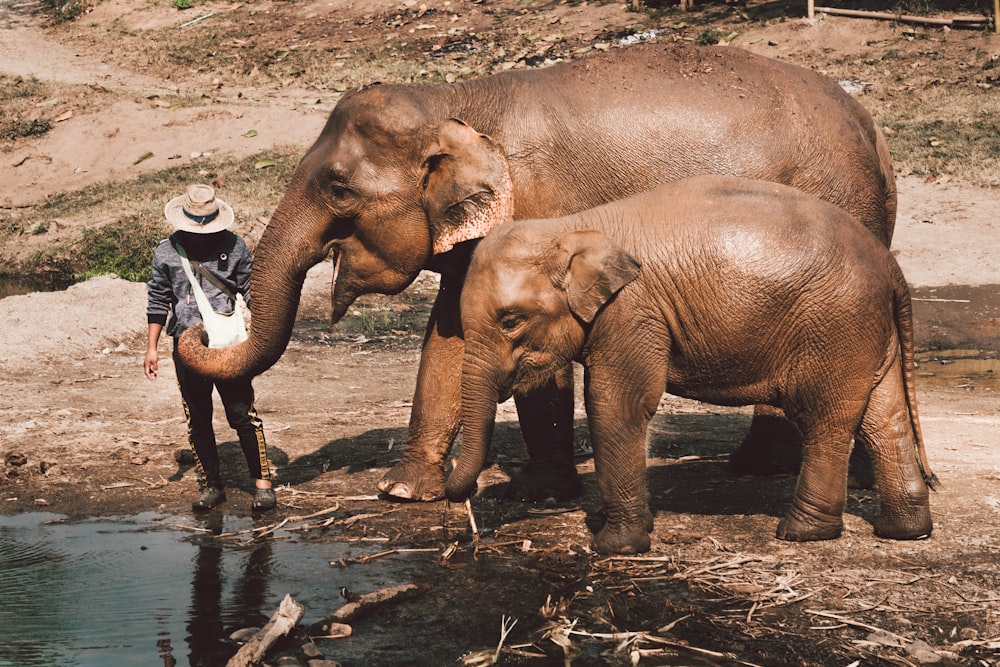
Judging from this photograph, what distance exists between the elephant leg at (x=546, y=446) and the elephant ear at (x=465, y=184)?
1.22 m

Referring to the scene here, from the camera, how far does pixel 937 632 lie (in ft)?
19.4

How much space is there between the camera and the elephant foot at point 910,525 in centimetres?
707

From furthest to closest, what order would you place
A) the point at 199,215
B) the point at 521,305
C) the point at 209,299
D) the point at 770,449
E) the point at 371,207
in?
the point at 770,449 < the point at 209,299 < the point at 199,215 < the point at 371,207 < the point at 521,305

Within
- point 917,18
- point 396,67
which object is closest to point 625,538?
point 917,18

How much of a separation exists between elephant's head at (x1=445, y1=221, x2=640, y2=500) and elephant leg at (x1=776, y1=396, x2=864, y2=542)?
4.15 ft

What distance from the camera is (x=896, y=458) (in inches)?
277

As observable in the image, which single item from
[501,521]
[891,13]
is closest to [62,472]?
[501,521]

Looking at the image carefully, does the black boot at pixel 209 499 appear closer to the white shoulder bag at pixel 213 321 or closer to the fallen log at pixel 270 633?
the white shoulder bag at pixel 213 321

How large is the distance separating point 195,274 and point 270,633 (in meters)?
2.77

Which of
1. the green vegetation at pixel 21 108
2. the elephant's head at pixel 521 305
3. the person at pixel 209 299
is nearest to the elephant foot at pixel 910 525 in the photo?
the elephant's head at pixel 521 305

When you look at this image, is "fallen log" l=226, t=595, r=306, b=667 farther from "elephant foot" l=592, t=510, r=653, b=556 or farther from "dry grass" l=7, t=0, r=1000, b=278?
"dry grass" l=7, t=0, r=1000, b=278

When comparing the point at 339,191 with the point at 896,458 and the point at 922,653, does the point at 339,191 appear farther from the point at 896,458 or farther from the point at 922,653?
the point at 922,653

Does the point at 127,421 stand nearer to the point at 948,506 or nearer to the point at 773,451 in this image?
the point at 773,451

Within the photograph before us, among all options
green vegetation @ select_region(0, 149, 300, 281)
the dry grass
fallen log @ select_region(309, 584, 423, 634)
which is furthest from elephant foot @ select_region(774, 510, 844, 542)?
the dry grass
